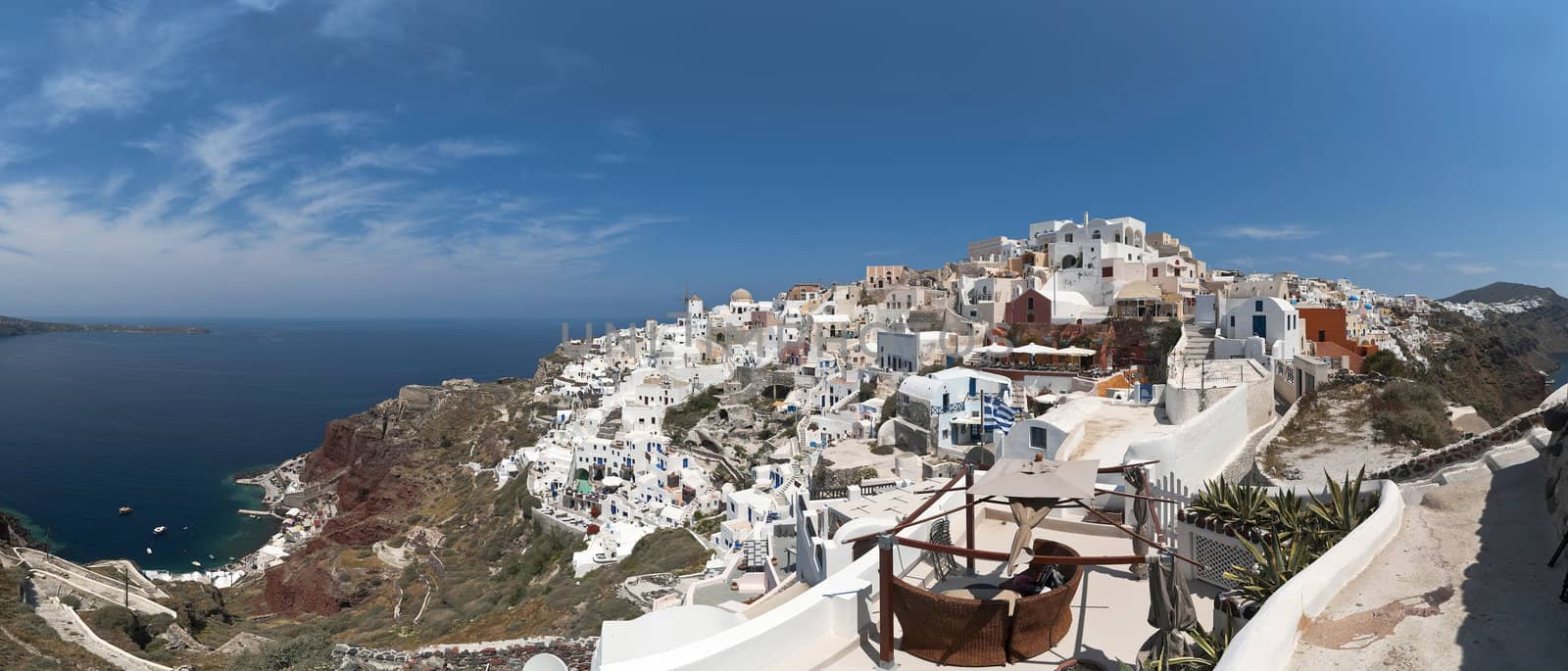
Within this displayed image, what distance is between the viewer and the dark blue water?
44.0 meters

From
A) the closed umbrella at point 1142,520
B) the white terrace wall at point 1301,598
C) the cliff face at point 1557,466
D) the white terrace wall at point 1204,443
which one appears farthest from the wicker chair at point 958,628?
the white terrace wall at point 1204,443

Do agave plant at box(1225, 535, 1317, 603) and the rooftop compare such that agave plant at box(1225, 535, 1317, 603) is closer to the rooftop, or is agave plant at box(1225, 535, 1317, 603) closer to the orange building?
the rooftop

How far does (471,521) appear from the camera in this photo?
38.2m

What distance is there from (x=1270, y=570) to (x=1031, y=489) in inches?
56.9

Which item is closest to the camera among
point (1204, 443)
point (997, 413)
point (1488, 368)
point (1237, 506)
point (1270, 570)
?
point (1270, 570)

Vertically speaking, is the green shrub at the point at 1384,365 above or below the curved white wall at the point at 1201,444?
above

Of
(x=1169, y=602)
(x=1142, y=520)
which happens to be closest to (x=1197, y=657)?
(x=1169, y=602)

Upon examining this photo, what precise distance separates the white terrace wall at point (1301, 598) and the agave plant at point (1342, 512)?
193 mm

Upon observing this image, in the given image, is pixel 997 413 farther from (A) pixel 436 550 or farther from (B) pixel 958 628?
(A) pixel 436 550

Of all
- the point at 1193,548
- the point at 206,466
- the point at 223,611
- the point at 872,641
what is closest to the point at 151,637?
the point at 223,611

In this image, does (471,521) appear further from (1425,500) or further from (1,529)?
(1425,500)

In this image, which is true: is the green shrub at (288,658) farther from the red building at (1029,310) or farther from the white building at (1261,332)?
the red building at (1029,310)

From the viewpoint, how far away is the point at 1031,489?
420cm

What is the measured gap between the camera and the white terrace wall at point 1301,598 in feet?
9.59
